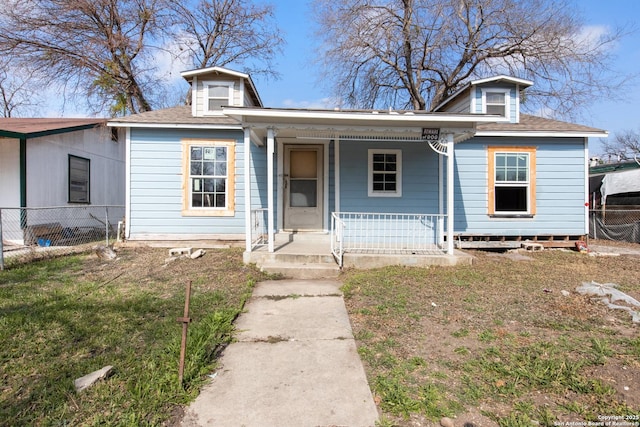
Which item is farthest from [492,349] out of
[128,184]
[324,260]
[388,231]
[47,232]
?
[47,232]

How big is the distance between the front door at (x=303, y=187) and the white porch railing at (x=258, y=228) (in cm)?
51

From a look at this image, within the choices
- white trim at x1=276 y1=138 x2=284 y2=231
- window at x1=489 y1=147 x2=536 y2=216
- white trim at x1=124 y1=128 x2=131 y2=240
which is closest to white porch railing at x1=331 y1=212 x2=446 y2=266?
white trim at x1=276 y1=138 x2=284 y2=231

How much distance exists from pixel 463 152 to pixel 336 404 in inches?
298

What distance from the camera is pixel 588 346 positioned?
318cm

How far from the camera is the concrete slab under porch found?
19.6ft

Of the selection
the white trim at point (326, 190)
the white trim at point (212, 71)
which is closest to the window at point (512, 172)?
the white trim at point (326, 190)

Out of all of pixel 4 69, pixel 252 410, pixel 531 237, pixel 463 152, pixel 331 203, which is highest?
pixel 4 69

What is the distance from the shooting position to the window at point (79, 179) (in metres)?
10.4

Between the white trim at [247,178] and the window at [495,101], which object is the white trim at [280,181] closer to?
the white trim at [247,178]

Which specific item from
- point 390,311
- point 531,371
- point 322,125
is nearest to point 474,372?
point 531,371

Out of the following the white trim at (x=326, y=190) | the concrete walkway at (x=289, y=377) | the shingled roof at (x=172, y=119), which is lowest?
the concrete walkway at (x=289, y=377)

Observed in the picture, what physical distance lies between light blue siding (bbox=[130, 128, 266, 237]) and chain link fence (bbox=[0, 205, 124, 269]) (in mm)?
705

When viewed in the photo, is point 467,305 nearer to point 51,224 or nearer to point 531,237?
point 531,237

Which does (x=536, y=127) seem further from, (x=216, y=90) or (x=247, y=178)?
(x=216, y=90)
